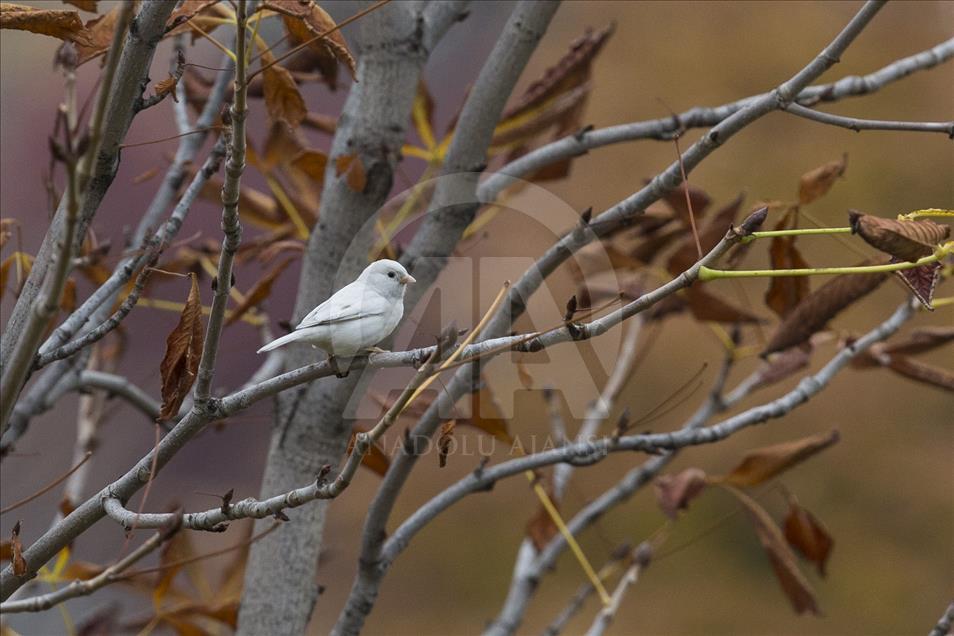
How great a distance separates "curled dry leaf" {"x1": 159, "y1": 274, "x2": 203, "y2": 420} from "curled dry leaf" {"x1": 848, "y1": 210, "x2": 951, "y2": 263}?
461 millimetres

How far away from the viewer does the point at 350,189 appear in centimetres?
113

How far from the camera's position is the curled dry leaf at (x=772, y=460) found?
111cm

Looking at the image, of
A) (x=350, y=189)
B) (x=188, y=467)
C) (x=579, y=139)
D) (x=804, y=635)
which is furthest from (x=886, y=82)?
(x=188, y=467)

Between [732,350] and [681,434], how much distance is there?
0.94 ft

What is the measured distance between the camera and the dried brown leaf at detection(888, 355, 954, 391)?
113 cm

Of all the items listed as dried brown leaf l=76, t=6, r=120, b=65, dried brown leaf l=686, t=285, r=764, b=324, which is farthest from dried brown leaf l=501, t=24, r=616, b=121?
dried brown leaf l=76, t=6, r=120, b=65

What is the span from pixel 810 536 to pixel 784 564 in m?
0.07

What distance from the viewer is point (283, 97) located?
88cm

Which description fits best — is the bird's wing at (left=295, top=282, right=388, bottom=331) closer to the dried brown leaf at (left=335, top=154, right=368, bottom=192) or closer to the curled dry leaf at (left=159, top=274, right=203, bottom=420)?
the curled dry leaf at (left=159, top=274, right=203, bottom=420)

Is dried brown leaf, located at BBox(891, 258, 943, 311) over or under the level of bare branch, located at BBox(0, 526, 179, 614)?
over

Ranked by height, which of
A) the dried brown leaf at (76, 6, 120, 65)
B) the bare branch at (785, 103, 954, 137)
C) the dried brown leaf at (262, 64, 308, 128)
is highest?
the dried brown leaf at (76, 6, 120, 65)

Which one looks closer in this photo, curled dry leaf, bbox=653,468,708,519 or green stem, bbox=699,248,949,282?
green stem, bbox=699,248,949,282

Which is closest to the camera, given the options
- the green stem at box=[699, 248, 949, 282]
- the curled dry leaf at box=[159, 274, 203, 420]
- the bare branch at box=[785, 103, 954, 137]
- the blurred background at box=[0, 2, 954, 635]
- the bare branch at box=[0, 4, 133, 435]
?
the bare branch at box=[0, 4, 133, 435]

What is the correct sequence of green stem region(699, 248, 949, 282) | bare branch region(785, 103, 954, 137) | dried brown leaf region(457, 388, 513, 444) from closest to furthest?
1. green stem region(699, 248, 949, 282)
2. bare branch region(785, 103, 954, 137)
3. dried brown leaf region(457, 388, 513, 444)
